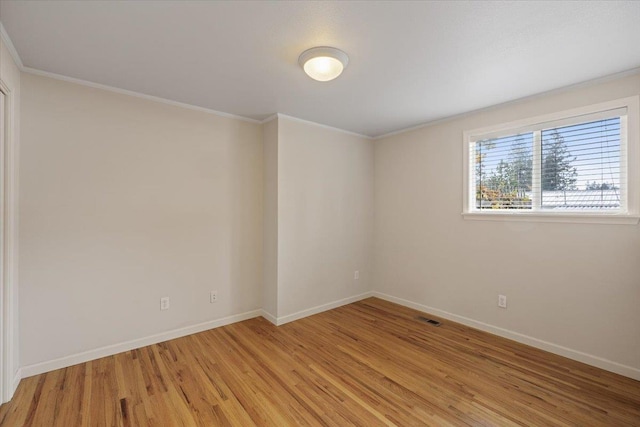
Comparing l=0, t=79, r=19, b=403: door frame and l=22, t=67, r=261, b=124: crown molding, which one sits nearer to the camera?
l=0, t=79, r=19, b=403: door frame

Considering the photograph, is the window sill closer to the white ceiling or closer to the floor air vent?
the white ceiling

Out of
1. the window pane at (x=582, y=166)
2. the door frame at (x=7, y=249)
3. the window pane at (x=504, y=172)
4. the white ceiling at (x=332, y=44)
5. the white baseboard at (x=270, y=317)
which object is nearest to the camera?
the white ceiling at (x=332, y=44)

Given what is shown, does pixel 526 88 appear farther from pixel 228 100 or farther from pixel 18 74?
pixel 18 74

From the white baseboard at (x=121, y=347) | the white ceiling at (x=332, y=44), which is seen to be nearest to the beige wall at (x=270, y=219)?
the white baseboard at (x=121, y=347)

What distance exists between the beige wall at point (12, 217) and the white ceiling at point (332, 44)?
8.7 inches

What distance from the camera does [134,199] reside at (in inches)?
112

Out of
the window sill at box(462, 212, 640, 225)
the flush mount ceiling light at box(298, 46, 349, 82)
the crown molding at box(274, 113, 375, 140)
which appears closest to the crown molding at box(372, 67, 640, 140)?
the crown molding at box(274, 113, 375, 140)

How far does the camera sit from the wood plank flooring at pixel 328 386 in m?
1.96

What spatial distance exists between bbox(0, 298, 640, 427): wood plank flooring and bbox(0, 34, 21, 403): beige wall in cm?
28

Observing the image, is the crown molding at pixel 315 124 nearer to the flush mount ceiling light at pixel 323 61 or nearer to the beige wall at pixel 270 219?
the beige wall at pixel 270 219

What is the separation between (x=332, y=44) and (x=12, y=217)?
104 inches

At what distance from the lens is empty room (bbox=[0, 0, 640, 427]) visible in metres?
1.93

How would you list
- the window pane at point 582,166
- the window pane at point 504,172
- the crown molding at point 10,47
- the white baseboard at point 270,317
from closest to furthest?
the crown molding at point 10,47, the window pane at point 582,166, the window pane at point 504,172, the white baseboard at point 270,317

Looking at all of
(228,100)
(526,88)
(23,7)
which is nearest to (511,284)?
(526,88)
